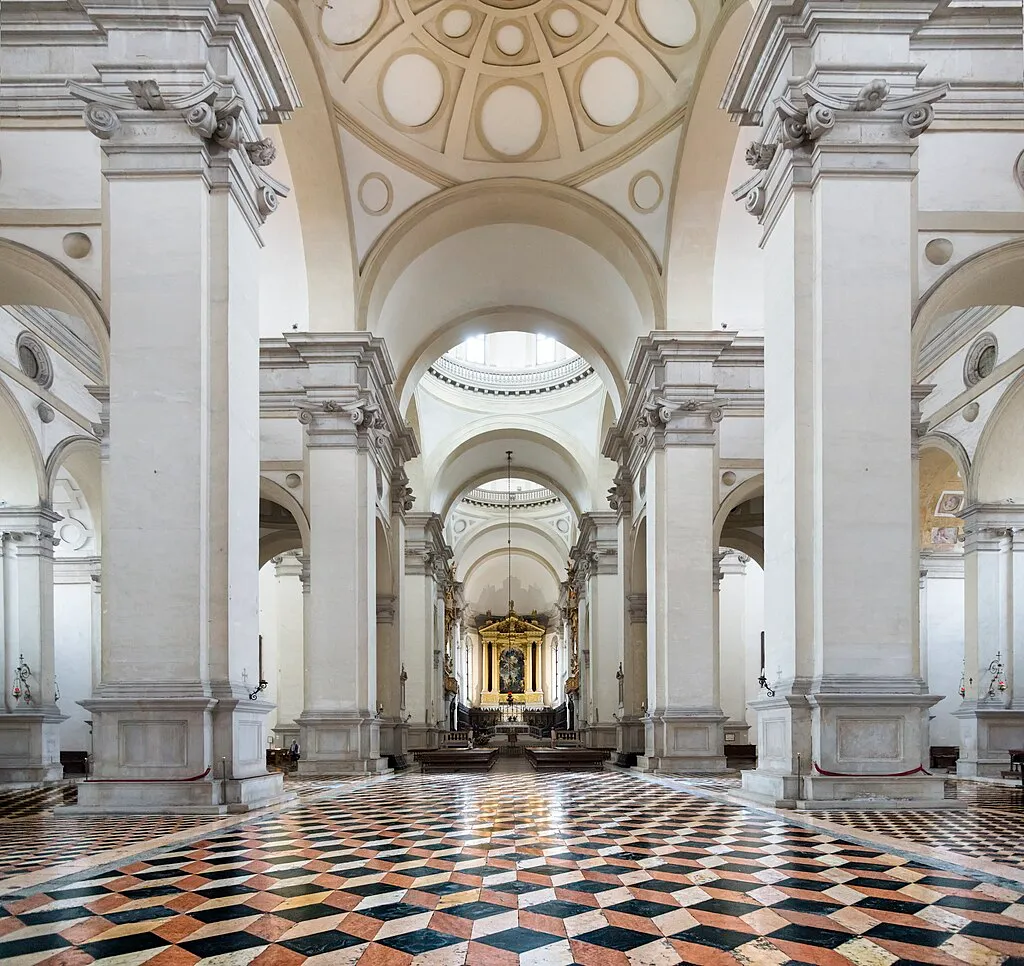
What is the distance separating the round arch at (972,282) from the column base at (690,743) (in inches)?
304

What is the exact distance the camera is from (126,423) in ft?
30.3

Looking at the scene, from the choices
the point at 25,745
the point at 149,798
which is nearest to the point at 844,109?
the point at 149,798

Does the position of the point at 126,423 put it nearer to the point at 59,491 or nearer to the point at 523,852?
the point at 523,852

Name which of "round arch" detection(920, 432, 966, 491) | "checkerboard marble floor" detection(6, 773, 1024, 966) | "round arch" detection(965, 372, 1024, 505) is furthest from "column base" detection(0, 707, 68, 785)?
"round arch" detection(965, 372, 1024, 505)

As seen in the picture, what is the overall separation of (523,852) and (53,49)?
8343 mm

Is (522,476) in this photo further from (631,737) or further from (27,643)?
(27,643)

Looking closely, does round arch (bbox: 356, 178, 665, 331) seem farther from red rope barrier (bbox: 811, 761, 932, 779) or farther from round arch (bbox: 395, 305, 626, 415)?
red rope barrier (bbox: 811, 761, 932, 779)

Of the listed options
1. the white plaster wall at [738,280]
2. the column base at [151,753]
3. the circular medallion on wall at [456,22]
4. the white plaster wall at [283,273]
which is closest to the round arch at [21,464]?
the white plaster wall at [283,273]

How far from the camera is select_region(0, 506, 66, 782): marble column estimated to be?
56.4 feet

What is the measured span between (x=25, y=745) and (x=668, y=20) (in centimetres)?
1547

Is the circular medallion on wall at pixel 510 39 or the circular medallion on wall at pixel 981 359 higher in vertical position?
the circular medallion on wall at pixel 510 39

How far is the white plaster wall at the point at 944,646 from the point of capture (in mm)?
22922

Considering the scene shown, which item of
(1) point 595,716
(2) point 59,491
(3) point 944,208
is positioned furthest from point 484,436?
(3) point 944,208

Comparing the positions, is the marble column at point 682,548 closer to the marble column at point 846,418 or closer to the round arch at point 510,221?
the round arch at point 510,221
